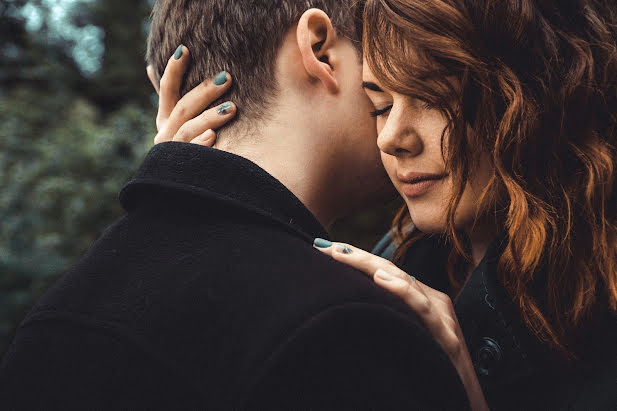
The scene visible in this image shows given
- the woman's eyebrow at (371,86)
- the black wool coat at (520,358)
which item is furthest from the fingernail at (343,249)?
the black wool coat at (520,358)

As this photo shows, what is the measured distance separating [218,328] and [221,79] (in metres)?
0.81

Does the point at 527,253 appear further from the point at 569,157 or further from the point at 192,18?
the point at 192,18

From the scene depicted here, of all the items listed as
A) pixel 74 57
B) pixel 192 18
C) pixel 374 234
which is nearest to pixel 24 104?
pixel 74 57

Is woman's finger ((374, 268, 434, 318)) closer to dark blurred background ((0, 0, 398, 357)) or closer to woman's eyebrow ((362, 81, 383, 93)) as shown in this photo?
woman's eyebrow ((362, 81, 383, 93))

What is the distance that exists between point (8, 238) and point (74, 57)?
12419 millimetres

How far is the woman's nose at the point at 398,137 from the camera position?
5.74 ft

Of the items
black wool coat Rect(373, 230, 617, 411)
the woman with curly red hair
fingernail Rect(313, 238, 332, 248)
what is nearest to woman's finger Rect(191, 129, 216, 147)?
the woman with curly red hair

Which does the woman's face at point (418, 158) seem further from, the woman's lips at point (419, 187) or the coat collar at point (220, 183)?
the coat collar at point (220, 183)

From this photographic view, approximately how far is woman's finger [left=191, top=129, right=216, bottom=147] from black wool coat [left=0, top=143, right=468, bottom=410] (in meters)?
0.24

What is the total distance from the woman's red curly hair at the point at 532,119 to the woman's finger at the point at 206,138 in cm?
53

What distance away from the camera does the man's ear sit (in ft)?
5.36

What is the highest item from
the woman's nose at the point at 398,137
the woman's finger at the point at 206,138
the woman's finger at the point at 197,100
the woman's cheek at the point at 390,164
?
the woman's finger at the point at 197,100

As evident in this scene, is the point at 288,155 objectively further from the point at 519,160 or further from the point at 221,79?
the point at 519,160

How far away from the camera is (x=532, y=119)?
177 centimetres
